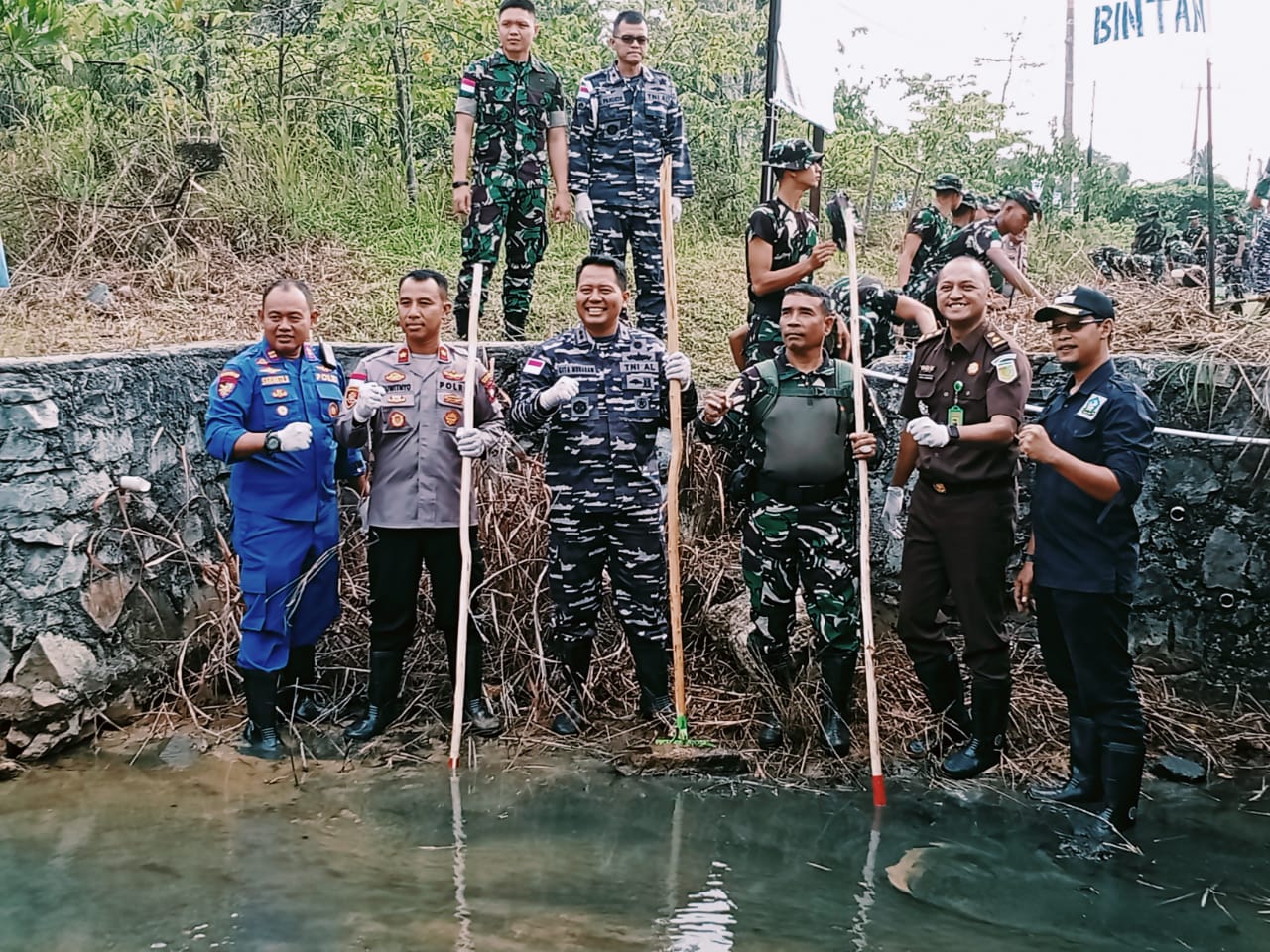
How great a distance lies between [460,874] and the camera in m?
3.57

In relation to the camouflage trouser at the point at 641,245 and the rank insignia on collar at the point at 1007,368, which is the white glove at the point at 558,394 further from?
the camouflage trouser at the point at 641,245

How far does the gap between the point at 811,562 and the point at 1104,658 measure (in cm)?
113

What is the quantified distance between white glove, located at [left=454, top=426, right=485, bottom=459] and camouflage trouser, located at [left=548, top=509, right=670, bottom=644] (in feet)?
1.51

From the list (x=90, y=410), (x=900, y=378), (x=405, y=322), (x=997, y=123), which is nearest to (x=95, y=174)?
(x=90, y=410)

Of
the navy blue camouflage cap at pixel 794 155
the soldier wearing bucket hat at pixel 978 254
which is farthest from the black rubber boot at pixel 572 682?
the soldier wearing bucket hat at pixel 978 254

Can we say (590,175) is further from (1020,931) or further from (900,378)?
(1020,931)

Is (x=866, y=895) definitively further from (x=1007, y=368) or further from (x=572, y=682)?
(x=1007, y=368)

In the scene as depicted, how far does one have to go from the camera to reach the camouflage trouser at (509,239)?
616 cm

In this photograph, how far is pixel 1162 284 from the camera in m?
6.89

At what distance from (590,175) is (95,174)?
410cm

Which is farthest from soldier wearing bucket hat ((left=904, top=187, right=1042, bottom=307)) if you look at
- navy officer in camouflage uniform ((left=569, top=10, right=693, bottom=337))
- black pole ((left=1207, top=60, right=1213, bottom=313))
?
navy officer in camouflage uniform ((left=569, top=10, right=693, bottom=337))

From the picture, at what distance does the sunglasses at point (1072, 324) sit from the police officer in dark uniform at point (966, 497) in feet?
0.71

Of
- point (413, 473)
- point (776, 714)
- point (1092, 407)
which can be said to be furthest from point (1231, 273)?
point (413, 473)

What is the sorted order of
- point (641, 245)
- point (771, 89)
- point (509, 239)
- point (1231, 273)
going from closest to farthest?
point (641, 245) → point (509, 239) → point (771, 89) → point (1231, 273)
